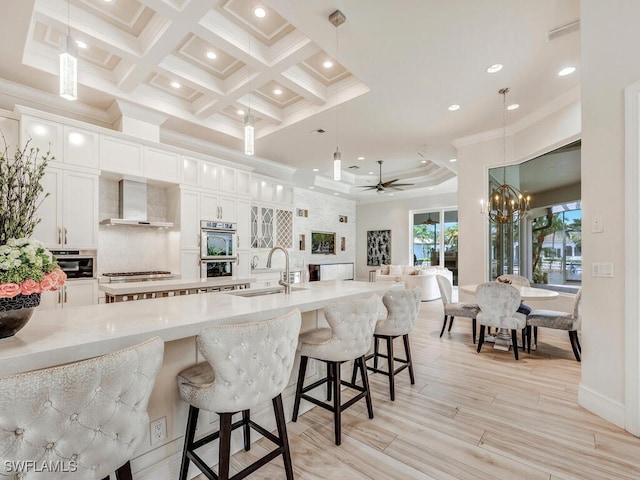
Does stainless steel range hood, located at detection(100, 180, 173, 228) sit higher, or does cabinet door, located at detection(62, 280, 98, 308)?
stainless steel range hood, located at detection(100, 180, 173, 228)

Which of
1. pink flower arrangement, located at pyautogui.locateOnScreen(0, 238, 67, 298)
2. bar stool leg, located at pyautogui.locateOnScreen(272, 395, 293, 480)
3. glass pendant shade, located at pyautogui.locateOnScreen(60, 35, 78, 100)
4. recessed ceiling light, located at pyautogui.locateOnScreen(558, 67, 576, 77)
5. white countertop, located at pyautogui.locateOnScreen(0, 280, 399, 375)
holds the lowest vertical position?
bar stool leg, located at pyautogui.locateOnScreen(272, 395, 293, 480)

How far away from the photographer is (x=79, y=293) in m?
3.64

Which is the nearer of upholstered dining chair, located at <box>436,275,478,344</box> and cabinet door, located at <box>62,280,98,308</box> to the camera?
cabinet door, located at <box>62,280,98,308</box>

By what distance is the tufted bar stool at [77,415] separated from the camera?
81 cm

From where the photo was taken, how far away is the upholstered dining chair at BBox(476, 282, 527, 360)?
346 centimetres

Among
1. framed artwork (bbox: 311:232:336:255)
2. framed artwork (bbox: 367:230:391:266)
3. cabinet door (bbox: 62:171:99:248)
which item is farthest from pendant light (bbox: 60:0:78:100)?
framed artwork (bbox: 367:230:391:266)

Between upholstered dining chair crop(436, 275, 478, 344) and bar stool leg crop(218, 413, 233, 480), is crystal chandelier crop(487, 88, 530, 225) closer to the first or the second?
upholstered dining chair crop(436, 275, 478, 344)

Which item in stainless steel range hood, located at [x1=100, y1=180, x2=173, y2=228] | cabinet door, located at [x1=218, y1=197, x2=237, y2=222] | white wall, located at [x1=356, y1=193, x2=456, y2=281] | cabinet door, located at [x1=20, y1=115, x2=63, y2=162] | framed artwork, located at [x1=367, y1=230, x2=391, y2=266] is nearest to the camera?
cabinet door, located at [x1=20, y1=115, x2=63, y2=162]

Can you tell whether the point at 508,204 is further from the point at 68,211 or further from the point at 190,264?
the point at 68,211

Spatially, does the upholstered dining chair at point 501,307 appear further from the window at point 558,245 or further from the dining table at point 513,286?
the window at point 558,245

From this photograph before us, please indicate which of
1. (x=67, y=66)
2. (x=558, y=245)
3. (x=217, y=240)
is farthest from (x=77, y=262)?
(x=558, y=245)

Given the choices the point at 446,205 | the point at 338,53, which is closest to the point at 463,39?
the point at 338,53

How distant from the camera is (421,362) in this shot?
346 cm

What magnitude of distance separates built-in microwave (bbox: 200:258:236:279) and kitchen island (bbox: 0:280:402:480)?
2.80 m
